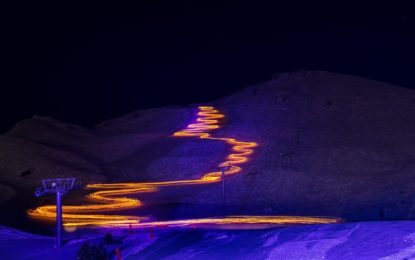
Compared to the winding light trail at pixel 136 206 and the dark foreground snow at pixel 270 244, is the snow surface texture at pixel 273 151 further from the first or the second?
the dark foreground snow at pixel 270 244

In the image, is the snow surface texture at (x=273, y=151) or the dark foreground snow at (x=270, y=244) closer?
the dark foreground snow at (x=270, y=244)

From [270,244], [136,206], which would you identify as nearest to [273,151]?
[136,206]

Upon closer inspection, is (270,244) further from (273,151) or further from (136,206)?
(273,151)

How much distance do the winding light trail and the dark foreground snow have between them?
7050mm

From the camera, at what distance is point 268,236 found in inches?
768

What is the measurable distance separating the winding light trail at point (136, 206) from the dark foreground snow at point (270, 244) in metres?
7.05

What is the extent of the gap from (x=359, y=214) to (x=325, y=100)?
36.1 metres

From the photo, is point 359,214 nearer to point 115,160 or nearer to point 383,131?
point 383,131

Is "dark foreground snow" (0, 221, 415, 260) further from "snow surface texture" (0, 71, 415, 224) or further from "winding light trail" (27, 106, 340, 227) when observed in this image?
"snow surface texture" (0, 71, 415, 224)

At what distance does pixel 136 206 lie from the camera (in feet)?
135

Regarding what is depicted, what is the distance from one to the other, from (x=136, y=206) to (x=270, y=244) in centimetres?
2365

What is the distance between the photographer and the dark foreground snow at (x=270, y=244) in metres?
15.5

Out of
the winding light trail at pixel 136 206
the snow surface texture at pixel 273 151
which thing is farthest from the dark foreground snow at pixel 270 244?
the snow surface texture at pixel 273 151

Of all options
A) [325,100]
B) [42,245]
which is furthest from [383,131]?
[42,245]
